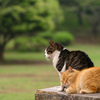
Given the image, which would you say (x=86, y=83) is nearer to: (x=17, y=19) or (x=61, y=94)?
(x=61, y=94)

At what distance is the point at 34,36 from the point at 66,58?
Answer: 16810 millimetres

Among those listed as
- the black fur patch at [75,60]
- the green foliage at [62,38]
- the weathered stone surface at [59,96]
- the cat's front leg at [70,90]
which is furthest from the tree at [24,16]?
the cat's front leg at [70,90]

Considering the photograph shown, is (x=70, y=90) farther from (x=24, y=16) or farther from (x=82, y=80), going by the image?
(x=24, y=16)

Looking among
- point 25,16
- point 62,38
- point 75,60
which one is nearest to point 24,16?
point 25,16

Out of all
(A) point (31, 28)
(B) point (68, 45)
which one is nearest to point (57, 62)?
(A) point (31, 28)

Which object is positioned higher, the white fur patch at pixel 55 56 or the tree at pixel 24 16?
the tree at pixel 24 16

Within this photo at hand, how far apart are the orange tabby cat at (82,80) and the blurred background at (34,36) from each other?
4.16 m

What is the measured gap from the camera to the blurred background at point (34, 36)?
10.5 meters

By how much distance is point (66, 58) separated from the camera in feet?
12.3

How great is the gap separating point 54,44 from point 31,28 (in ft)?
47.1

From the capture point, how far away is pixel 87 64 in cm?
370

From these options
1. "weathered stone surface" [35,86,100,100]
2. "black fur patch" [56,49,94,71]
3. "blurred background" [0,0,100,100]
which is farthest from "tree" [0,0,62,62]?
"black fur patch" [56,49,94,71]

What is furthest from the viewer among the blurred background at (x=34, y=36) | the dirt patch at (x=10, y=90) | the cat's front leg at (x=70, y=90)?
the blurred background at (x=34, y=36)

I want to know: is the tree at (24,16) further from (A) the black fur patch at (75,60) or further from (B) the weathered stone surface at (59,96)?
(A) the black fur patch at (75,60)
